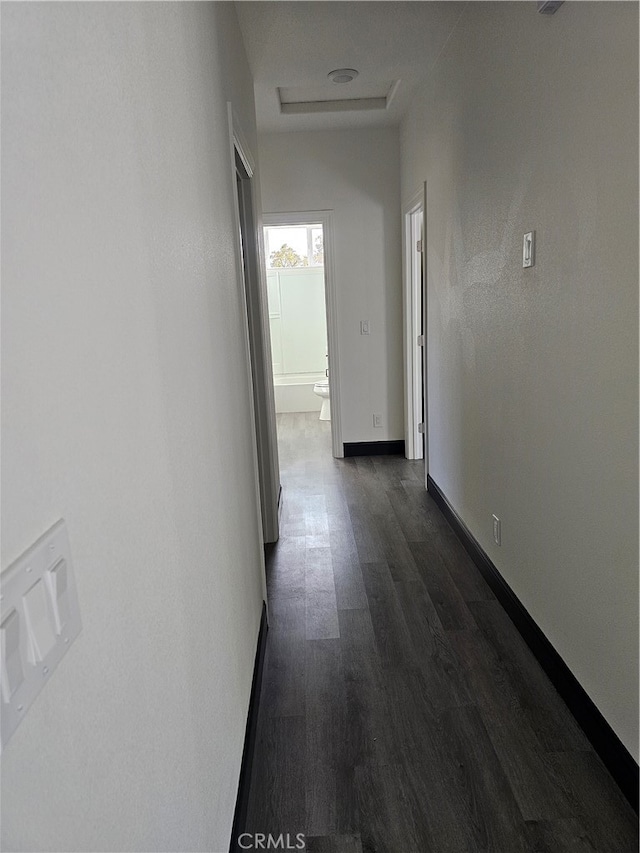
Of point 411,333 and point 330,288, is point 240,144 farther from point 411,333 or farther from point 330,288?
point 411,333

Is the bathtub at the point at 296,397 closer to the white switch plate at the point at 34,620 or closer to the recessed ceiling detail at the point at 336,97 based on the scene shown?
the recessed ceiling detail at the point at 336,97

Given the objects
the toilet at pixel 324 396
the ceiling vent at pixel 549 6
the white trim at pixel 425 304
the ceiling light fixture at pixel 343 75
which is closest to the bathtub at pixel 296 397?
the toilet at pixel 324 396

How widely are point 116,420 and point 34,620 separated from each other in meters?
0.31

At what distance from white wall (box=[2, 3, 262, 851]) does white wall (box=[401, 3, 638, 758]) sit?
103 cm

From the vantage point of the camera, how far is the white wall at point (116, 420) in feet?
1.71

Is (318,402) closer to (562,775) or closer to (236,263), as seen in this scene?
(236,263)

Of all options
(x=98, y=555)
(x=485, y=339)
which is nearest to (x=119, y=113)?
(x=98, y=555)

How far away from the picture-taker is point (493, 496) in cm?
274

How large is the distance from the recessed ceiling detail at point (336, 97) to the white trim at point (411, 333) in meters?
0.72

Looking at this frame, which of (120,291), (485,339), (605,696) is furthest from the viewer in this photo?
(485,339)

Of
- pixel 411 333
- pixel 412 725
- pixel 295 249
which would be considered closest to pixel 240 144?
pixel 412 725

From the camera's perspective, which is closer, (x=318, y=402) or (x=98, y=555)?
(x=98, y=555)

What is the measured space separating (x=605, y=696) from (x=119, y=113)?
182cm

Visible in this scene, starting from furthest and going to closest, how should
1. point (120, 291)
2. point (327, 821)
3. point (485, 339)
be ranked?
point (485, 339) → point (327, 821) → point (120, 291)
